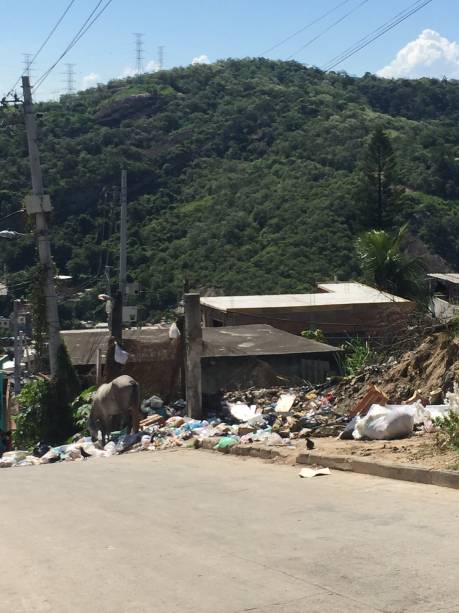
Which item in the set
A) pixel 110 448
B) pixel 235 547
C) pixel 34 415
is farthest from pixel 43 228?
pixel 235 547

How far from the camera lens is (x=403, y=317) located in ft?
57.7

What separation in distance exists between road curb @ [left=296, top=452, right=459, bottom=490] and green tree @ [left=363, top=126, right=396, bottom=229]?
3531 cm

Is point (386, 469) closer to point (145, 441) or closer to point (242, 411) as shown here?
point (145, 441)

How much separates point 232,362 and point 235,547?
41.7 ft

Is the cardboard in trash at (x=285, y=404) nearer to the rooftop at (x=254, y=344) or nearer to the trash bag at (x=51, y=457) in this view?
the rooftop at (x=254, y=344)

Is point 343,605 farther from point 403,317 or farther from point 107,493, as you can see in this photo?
point 403,317

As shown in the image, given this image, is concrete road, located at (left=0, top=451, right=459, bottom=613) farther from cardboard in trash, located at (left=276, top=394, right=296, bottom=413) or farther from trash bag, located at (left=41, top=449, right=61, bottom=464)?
trash bag, located at (left=41, top=449, right=61, bottom=464)

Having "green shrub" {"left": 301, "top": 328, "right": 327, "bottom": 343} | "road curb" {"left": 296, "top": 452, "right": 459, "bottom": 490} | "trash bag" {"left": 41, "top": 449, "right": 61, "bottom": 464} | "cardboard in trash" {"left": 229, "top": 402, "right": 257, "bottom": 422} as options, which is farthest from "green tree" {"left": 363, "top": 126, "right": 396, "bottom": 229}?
"road curb" {"left": 296, "top": 452, "right": 459, "bottom": 490}

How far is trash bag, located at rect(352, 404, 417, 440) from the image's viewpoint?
39.5 ft

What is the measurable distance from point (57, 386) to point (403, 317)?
31.5 feet

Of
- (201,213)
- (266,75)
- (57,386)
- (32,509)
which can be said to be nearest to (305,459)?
(32,509)

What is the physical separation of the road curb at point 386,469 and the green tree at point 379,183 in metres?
35.3

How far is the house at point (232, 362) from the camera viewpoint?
19.5 metres

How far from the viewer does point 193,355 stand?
730 inches
